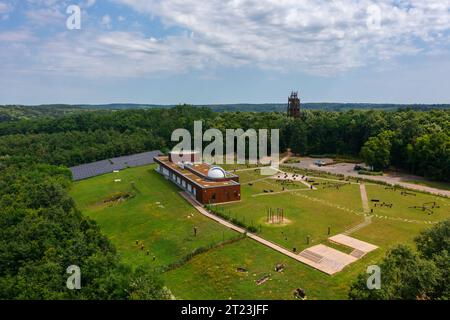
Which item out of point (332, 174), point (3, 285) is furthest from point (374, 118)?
point (3, 285)

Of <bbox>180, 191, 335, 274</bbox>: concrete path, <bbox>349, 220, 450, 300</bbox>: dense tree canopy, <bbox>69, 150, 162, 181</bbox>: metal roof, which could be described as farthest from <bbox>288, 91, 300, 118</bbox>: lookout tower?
<bbox>349, 220, 450, 300</bbox>: dense tree canopy

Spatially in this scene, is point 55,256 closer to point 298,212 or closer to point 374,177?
point 298,212

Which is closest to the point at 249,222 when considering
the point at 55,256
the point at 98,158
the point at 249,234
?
the point at 249,234

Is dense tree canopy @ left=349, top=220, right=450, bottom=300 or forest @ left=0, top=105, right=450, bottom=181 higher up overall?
forest @ left=0, top=105, right=450, bottom=181

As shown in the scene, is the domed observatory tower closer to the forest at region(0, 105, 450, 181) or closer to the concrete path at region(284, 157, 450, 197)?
the concrete path at region(284, 157, 450, 197)
